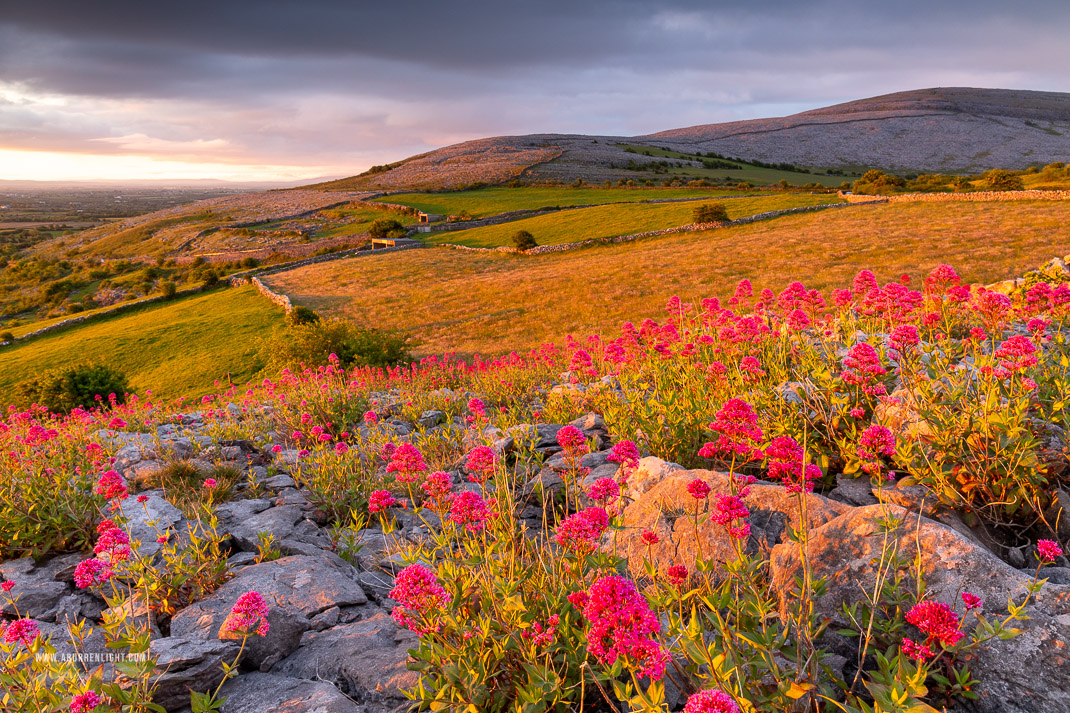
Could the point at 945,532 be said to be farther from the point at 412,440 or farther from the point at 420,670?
the point at 412,440

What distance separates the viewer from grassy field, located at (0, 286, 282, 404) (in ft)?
79.7

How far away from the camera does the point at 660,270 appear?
30.5 metres

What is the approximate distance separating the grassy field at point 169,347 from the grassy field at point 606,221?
2110 cm

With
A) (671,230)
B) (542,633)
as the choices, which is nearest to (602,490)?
(542,633)

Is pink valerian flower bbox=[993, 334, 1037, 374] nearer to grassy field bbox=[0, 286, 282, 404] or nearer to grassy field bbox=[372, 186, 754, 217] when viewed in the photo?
grassy field bbox=[0, 286, 282, 404]

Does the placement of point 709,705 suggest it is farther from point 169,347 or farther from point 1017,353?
point 169,347

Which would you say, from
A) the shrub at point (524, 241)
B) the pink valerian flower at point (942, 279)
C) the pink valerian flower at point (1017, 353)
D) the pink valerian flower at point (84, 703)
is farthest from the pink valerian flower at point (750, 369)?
the shrub at point (524, 241)

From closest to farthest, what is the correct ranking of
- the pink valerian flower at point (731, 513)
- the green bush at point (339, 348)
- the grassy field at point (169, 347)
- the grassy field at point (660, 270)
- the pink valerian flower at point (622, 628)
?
the pink valerian flower at point (622, 628)
the pink valerian flower at point (731, 513)
the green bush at point (339, 348)
the grassy field at point (660, 270)
the grassy field at point (169, 347)

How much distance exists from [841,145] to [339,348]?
5182 inches

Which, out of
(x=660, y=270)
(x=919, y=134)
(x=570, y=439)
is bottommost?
(x=660, y=270)

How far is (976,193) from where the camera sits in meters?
38.1

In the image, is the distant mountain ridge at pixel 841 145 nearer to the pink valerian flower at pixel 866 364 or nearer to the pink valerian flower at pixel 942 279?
the pink valerian flower at pixel 942 279

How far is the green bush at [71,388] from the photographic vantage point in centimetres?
2039

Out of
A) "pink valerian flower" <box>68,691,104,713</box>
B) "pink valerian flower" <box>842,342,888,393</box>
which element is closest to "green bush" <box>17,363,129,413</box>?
"pink valerian flower" <box>68,691,104,713</box>
